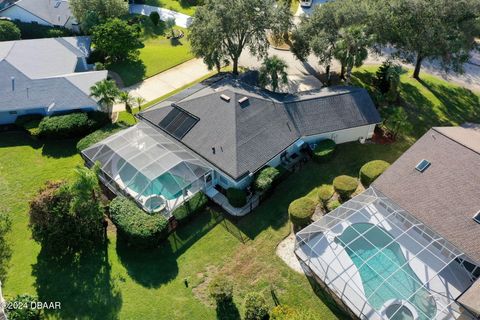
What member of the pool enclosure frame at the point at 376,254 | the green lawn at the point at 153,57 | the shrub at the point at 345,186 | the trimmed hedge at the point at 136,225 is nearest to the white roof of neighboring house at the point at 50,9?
the green lawn at the point at 153,57

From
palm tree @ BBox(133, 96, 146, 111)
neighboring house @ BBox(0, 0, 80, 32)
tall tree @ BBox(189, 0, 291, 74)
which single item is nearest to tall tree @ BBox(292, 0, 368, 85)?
tall tree @ BBox(189, 0, 291, 74)

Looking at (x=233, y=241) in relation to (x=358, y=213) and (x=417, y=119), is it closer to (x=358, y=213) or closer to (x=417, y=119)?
(x=358, y=213)

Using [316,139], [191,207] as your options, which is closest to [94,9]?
[191,207]

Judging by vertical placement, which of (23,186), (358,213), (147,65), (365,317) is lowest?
(23,186)

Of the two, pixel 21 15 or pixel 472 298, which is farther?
pixel 21 15

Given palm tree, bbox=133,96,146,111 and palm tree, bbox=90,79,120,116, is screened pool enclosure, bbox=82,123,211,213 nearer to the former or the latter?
palm tree, bbox=90,79,120,116

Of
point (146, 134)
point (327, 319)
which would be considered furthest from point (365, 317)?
point (146, 134)

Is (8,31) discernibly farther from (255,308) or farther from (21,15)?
(255,308)
